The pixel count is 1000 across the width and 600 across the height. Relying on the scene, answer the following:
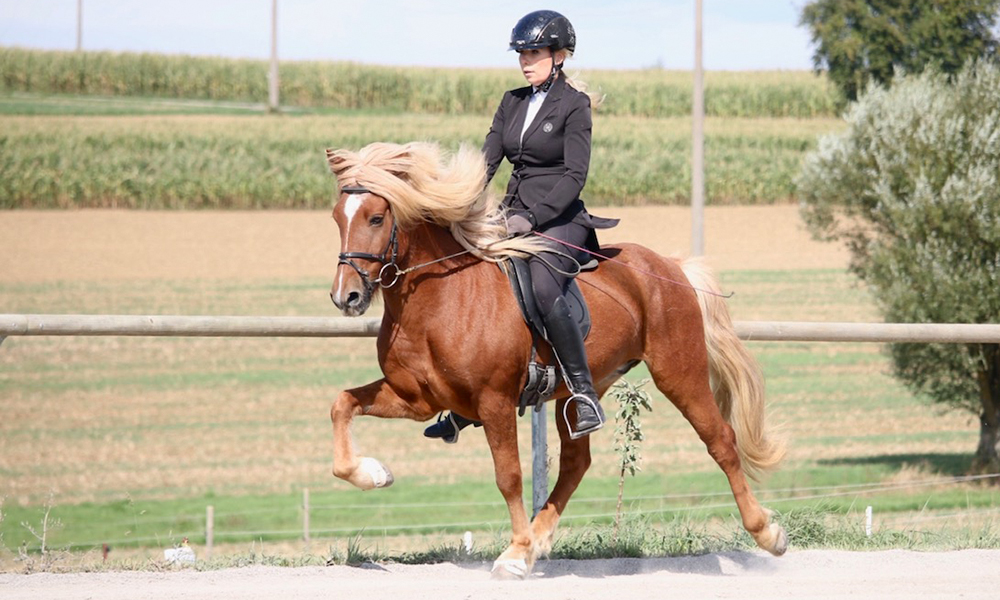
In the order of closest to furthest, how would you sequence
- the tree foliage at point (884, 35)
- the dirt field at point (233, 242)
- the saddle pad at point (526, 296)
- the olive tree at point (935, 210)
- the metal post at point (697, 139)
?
the saddle pad at point (526, 296), the olive tree at point (935, 210), the metal post at point (697, 139), the dirt field at point (233, 242), the tree foliage at point (884, 35)

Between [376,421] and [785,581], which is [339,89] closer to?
[376,421]

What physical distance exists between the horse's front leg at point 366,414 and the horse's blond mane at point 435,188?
78 centimetres

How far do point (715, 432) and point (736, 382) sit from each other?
13.7 inches

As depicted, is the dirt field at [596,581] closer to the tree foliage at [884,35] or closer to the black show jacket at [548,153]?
Result: the black show jacket at [548,153]

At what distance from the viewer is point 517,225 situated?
571cm

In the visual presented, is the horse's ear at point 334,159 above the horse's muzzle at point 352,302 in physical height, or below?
above

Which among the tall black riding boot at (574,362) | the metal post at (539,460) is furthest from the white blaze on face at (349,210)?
the metal post at (539,460)

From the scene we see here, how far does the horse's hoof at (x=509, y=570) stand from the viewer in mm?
5516

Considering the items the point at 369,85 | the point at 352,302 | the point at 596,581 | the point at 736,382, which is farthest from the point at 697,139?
the point at 369,85

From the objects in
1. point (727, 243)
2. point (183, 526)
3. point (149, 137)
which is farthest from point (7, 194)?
point (183, 526)

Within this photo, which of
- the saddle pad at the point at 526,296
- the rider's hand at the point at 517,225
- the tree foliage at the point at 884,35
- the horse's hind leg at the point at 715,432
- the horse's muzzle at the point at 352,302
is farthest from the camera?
the tree foliage at the point at 884,35

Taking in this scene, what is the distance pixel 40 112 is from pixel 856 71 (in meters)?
35.8

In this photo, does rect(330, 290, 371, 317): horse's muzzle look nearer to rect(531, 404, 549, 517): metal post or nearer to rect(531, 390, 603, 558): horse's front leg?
rect(531, 390, 603, 558): horse's front leg

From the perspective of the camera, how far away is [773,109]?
63906 mm
